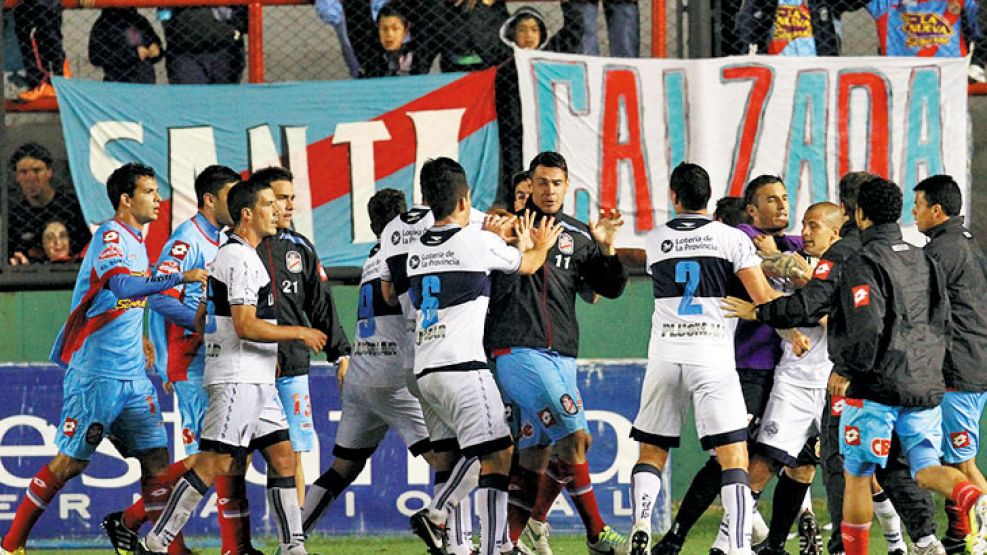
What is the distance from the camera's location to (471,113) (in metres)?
12.2

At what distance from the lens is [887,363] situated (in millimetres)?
8195

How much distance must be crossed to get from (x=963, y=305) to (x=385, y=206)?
3131mm

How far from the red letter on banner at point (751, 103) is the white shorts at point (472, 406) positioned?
4216 millimetres

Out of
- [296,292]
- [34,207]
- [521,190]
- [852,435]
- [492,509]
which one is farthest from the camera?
[34,207]

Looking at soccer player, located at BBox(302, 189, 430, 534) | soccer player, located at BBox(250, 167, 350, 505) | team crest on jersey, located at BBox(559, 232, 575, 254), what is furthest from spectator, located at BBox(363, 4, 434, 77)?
team crest on jersey, located at BBox(559, 232, 575, 254)

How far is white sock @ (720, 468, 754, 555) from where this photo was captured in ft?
28.0

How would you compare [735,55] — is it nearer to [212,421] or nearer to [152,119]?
[152,119]

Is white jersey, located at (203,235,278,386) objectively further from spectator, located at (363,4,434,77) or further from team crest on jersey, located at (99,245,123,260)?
spectator, located at (363,4,434,77)

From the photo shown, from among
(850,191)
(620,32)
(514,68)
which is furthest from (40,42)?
(850,191)

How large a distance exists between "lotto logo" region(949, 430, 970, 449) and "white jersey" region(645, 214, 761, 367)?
1.24 m

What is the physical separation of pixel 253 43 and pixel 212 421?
4.57 m

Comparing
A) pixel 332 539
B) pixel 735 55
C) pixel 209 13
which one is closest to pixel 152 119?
pixel 209 13

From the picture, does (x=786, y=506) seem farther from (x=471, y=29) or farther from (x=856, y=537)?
(x=471, y=29)

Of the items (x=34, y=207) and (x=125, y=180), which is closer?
(x=125, y=180)
